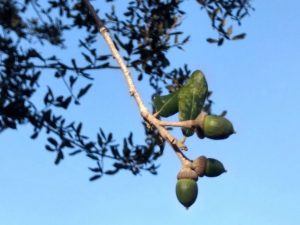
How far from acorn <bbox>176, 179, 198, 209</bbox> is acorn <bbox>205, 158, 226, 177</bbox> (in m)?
0.08

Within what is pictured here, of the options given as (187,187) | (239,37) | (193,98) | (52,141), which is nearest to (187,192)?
(187,187)

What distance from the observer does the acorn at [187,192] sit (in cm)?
249

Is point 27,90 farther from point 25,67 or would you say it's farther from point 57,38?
point 57,38

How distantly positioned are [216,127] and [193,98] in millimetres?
190

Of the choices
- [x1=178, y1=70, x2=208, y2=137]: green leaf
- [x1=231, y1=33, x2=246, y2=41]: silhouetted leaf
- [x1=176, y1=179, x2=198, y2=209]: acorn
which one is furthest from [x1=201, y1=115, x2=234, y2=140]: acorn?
[x1=231, y1=33, x2=246, y2=41]: silhouetted leaf

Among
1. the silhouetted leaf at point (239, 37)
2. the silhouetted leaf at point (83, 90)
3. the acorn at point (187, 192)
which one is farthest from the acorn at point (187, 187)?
the silhouetted leaf at point (239, 37)

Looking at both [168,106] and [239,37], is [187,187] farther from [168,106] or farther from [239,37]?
[239,37]

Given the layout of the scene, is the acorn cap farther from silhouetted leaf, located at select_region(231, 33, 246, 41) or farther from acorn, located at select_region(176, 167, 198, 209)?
silhouetted leaf, located at select_region(231, 33, 246, 41)

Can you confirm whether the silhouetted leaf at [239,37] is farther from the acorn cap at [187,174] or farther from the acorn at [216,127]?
the acorn cap at [187,174]

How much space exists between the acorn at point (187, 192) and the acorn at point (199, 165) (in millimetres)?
43

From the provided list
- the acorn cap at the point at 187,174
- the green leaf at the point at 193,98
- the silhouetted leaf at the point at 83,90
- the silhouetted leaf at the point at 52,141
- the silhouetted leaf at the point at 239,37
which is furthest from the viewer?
the silhouetted leaf at the point at 239,37

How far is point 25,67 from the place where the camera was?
7625 mm

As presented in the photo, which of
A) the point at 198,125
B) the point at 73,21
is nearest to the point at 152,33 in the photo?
the point at 73,21

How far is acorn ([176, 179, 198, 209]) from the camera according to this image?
2487 mm
